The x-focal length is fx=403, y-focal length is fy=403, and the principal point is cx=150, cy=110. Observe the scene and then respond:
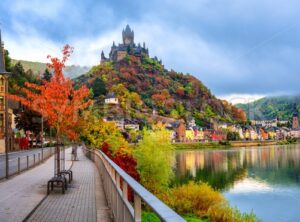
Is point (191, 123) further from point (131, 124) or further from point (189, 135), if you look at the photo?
point (131, 124)

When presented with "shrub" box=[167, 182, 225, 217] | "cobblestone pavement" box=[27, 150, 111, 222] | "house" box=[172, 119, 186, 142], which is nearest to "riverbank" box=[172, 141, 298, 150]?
"house" box=[172, 119, 186, 142]

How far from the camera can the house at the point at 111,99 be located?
167087 millimetres

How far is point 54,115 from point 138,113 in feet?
531

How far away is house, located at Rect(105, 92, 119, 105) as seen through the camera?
6578 inches

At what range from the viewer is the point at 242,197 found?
3384 cm

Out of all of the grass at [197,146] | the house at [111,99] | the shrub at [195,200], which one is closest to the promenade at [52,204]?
the shrub at [195,200]

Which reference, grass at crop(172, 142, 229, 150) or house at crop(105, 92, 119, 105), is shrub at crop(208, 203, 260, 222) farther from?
house at crop(105, 92, 119, 105)

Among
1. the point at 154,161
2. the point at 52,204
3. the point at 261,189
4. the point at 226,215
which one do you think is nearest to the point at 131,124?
the point at 261,189

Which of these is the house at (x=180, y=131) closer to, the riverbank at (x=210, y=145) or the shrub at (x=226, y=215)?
the riverbank at (x=210, y=145)

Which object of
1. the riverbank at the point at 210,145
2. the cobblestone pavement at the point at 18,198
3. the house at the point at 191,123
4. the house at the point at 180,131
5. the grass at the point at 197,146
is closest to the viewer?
the cobblestone pavement at the point at 18,198

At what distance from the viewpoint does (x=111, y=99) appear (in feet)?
554

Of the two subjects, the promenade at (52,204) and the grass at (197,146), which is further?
the grass at (197,146)

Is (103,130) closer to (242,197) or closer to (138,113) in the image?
(242,197)

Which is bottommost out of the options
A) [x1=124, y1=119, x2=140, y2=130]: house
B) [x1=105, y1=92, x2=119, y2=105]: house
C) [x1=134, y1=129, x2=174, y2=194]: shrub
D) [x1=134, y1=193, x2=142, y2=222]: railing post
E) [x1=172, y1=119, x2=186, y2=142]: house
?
[x1=134, y1=129, x2=174, y2=194]: shrub
